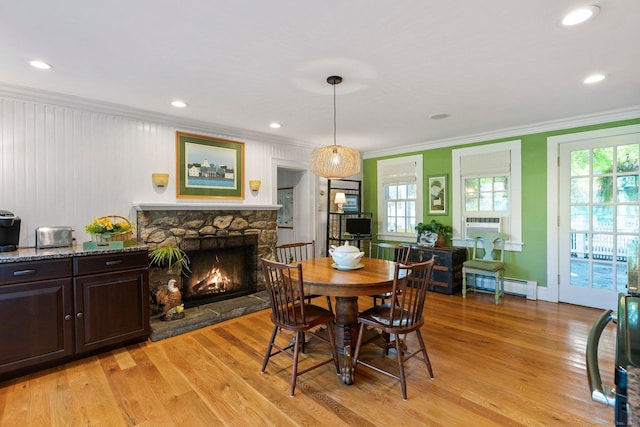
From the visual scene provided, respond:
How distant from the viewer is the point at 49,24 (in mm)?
1950

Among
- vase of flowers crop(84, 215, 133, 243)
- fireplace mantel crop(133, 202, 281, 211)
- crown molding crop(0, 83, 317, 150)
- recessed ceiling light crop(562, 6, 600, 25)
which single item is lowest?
vase of flowers crop(84, 215, 133, 243)

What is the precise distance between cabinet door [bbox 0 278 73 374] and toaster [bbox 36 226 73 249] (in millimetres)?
634

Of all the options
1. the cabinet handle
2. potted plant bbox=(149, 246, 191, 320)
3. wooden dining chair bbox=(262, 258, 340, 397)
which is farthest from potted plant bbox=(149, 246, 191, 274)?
wooden dining chair bbox=(262, 258, 340, 397)

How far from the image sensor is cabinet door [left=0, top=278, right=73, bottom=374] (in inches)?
94.6

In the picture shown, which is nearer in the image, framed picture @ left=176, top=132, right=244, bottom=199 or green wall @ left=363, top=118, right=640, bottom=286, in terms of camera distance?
framed picture @ left=176, top=132, right=244, bottom=199

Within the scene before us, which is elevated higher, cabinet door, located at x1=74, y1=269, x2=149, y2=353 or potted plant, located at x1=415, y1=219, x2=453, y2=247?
potted plant, located at x1=415, y1=219, x2=453, y2=247

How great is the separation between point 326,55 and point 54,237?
9.96ft

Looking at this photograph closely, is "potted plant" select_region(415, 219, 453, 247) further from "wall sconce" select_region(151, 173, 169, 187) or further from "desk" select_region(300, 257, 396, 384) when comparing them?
"wall sconce" select_region(151, 173, 169, 187)

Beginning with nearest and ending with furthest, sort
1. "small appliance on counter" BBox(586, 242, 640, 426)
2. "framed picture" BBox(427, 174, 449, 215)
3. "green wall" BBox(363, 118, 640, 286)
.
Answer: "small appliance on counter" BBox(586, 242, 640, 426) → "green wall" BBox(363, 118, 640, 286) → "framed picture" BBox(427, 174, 449, 215)

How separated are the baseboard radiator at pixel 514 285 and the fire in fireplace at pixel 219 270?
342cm

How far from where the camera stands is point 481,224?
4.93m

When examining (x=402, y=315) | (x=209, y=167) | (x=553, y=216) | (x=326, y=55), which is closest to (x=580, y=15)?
(x=326, y=55)

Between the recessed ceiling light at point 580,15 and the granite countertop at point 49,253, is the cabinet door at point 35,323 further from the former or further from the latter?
the recessed ceiling light at point 580,15

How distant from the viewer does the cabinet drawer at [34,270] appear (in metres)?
2.40
